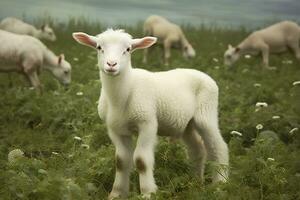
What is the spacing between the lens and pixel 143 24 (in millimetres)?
17047

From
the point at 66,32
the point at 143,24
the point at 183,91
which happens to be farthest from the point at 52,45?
the point at 183,91

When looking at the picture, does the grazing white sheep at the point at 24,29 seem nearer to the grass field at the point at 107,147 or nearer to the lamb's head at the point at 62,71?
the grass field at the point at 107,147

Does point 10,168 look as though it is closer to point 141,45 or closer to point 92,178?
point 92,178

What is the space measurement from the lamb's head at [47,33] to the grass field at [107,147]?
4020 mm

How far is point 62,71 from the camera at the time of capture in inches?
460

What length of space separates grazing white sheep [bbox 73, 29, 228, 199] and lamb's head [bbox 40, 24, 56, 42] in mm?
11202

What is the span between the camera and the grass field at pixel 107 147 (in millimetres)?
4641

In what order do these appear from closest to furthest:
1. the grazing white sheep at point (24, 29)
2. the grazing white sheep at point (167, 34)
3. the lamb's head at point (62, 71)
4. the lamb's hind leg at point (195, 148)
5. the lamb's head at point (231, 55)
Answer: the lamb's hind leg at point (195, 148)
the lamb's head at point (62, 71)
the lamb's head at point (231, 55)
the grazing white sheep at point (24, 29)
the grazing white sheep at point (167, 34)

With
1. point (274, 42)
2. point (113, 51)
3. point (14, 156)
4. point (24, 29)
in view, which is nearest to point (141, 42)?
point (113, 51)

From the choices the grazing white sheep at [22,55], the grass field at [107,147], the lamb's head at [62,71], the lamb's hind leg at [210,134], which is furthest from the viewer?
the lamb's head at [62,71]

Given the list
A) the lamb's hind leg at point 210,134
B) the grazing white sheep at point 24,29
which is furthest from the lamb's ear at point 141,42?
the grazing white sheep at point 24,29

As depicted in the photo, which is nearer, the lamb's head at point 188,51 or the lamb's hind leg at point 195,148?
the lamb's hind leg at point 195,148

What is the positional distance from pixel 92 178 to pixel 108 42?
1316mm

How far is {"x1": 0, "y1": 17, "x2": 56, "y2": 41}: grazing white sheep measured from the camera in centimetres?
1527
